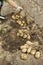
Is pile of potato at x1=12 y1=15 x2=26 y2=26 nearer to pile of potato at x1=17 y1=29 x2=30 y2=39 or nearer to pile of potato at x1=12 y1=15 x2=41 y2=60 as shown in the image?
pile of potato at x1=12 y1=15 x2=41 y2=60

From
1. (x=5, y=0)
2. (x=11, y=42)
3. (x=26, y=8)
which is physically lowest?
(x=11, y=42)

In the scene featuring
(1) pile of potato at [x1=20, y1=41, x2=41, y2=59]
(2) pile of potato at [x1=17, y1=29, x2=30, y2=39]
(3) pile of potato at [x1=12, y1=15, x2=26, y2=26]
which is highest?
(3) pile of potato at [x1=12, y1=15, x2=26, y2=26]

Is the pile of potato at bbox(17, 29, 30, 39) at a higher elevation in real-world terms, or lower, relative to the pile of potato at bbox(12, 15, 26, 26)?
lower

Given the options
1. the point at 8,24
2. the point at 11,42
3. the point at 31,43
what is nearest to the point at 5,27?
the point at 8,24

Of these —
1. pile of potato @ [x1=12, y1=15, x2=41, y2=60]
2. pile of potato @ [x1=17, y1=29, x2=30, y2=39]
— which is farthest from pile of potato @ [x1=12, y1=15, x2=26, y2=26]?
pile of potato @ [x1=17, y1=29, x2=30, y2=39]

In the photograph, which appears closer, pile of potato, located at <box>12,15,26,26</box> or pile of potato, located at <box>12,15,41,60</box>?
pile of potato, located at <box>12,15,41,60</box>

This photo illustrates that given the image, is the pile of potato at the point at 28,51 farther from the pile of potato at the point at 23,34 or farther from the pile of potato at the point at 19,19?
the pile of potato at the point at 19,19

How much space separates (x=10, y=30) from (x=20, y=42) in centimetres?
30

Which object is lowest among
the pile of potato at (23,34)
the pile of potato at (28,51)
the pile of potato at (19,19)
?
the pile of potato at (28,51)

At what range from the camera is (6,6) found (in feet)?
10.6

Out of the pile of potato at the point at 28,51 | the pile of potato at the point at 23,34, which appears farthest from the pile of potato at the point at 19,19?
the pile of potato at the point at 28,51

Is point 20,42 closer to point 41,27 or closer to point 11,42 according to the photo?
point 11,42

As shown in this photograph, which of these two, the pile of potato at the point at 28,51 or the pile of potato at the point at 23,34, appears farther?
the pile of potato at the point at 23,34

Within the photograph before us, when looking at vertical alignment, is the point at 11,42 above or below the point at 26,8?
below
